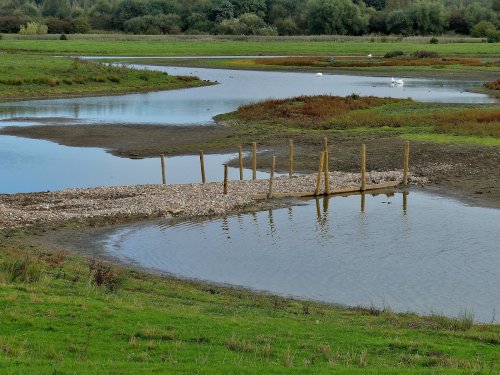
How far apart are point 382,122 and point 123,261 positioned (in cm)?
3013

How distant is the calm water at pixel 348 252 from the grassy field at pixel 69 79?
48.9m

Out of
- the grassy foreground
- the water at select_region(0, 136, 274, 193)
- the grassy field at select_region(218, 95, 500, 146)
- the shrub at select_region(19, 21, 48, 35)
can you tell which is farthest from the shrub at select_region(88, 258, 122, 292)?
the shrub at select_region(19, 21, 48, 35)

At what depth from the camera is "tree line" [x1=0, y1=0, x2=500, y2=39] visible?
6462 inches

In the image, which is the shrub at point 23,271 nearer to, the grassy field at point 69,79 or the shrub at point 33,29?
the grassy field at point 69,79

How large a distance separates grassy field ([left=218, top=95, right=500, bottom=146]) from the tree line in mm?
102420

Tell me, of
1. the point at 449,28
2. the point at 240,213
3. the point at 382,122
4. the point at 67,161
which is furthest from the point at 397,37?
the point at 240,213

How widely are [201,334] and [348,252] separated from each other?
11795mm

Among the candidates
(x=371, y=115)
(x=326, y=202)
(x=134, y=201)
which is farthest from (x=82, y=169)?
(x=371, y=115)

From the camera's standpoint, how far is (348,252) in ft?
83.0

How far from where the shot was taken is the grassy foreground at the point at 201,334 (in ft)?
39.7

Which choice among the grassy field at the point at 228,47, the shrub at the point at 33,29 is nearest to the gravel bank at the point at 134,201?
the grassy field at the point at 228,47

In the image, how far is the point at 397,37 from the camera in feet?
522

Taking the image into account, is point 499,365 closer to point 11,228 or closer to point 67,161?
point 11,228

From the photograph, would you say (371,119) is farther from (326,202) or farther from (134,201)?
(134,201)
